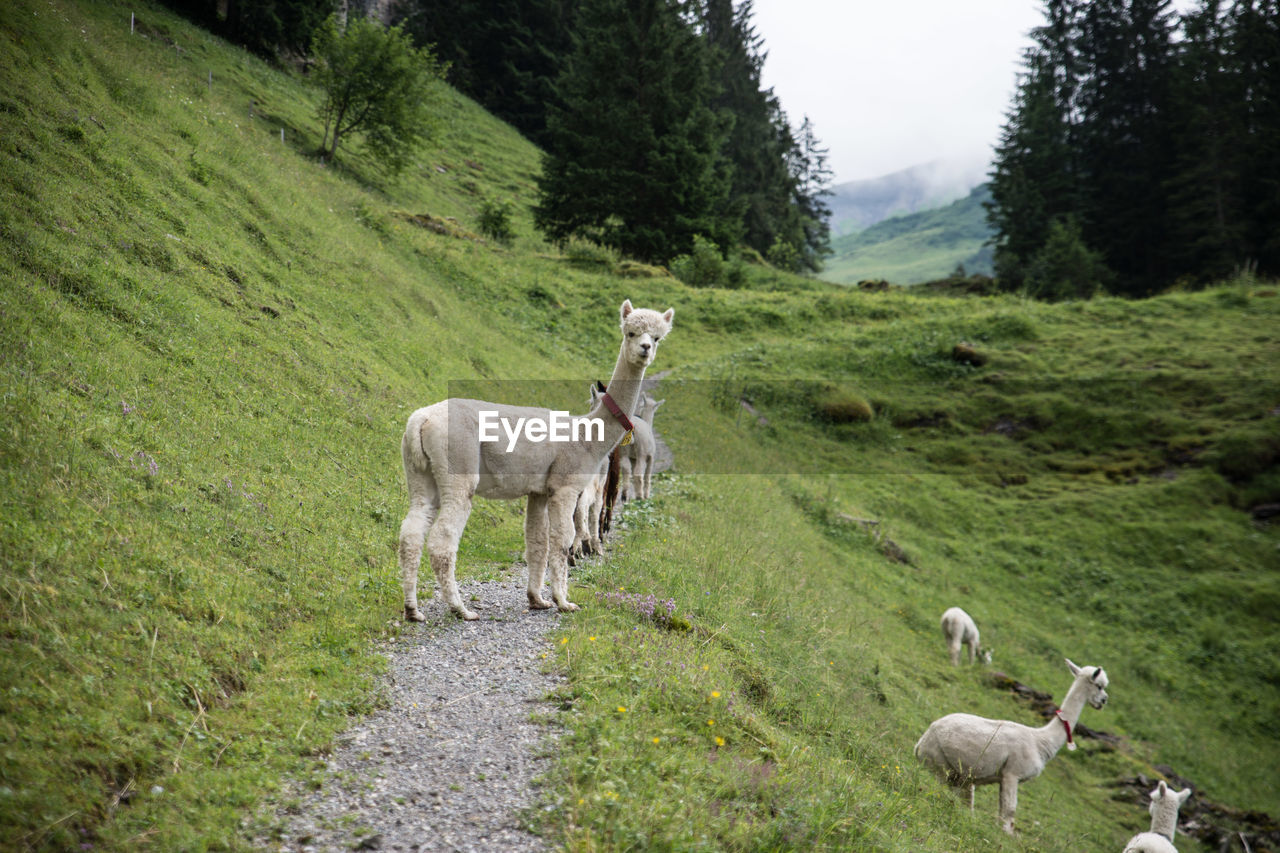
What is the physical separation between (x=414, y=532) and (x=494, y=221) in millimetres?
34564

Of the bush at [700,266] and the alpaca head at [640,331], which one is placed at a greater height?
the bush at [700,266]

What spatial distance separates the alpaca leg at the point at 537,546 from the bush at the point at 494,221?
107 feet

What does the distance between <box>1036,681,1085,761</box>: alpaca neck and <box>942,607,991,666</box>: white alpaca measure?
18.3ft

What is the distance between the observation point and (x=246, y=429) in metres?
9.68

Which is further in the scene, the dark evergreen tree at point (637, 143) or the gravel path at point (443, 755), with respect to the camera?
the dark evergreen tree at point (637, 143)

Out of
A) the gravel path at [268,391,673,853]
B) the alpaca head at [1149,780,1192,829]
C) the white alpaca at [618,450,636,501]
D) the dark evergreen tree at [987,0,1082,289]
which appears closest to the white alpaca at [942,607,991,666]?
the alpaca head at [1149,780,1192,829]

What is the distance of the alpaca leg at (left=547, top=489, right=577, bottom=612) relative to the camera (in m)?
8.02

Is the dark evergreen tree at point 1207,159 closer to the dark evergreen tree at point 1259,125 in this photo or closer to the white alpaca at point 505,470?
the dark evergreen tree at point 1259,125

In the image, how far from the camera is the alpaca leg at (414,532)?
7.29 metres

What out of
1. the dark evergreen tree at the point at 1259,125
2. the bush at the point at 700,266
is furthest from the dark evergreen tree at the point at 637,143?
the dark evergreen tree at the point at 1259,125

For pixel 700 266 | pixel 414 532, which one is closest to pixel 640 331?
pixel 414 532
